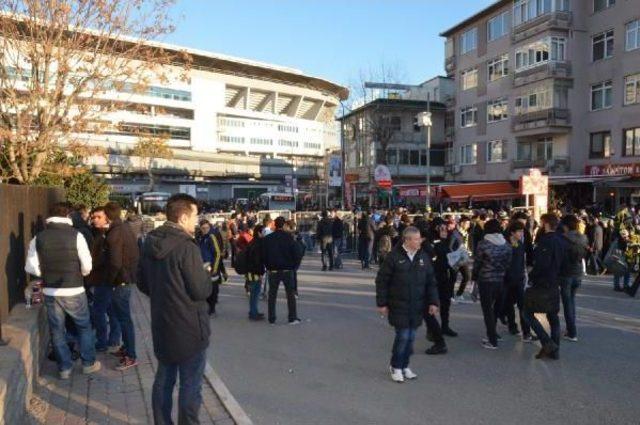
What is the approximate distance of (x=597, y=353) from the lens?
Answer: 7.14 metres

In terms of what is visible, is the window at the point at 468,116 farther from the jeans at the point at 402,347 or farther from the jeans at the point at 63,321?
the jeans at the point at 63,321

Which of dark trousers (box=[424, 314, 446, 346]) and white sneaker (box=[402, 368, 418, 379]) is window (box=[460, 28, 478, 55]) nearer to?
dark trousers (box=[424, 314, 446, 346])

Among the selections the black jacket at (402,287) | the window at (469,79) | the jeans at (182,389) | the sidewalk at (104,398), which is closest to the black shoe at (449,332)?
the black jacket at (402,287)

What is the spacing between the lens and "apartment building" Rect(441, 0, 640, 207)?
31188 millimetres

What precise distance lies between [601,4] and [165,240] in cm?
3653

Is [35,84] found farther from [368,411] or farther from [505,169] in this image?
[505,169]

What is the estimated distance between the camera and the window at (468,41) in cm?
4356

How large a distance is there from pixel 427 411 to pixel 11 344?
3853 mm

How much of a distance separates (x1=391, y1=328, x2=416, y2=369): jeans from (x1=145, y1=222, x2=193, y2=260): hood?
9.42 ft

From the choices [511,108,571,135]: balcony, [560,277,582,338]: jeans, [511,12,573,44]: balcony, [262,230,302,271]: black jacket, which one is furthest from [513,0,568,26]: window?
[262,230,302,271]: black jacket

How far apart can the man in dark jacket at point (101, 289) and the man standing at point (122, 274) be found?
0.34 feet

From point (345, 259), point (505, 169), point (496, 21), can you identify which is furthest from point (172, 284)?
point (496, 21)

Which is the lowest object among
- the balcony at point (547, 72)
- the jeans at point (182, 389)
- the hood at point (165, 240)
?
the jeans at point (182, 389)

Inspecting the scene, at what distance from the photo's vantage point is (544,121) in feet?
116
